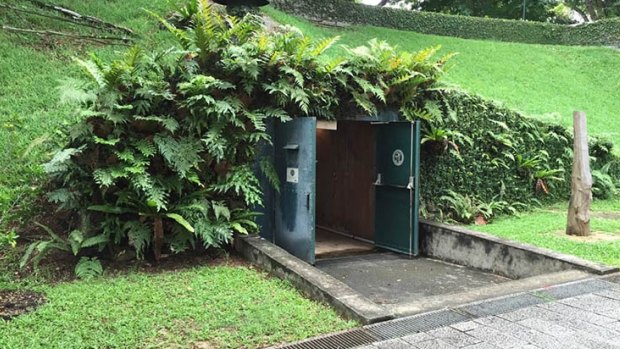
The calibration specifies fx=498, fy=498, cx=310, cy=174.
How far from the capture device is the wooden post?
7.37 metres

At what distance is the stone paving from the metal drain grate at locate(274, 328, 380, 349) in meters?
0.11

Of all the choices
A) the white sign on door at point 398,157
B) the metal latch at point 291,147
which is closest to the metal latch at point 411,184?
the white sign on door at point 398,157

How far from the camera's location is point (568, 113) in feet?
49.7

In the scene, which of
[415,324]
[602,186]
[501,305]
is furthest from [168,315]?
[602,186]

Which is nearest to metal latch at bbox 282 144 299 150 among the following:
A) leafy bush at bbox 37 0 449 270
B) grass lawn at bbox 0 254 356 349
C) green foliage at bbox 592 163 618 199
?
leafy bush at bbox 37 0 449 270

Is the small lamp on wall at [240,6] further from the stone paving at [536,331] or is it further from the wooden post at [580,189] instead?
the stone paving at [536,331]

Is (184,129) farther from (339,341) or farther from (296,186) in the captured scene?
(339,341)

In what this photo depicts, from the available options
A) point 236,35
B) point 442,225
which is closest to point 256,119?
point 236,35

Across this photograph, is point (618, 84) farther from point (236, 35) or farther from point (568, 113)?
point (236, 35)

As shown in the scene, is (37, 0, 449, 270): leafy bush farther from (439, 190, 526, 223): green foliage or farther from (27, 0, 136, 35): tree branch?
(27, 0, 136, 35): tree branch

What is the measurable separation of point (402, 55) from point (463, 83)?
360 inches

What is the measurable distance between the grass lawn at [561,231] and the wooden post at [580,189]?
0.65ft

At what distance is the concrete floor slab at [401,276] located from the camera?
233 inches

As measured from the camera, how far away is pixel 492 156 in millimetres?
9469
